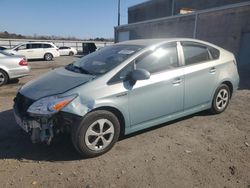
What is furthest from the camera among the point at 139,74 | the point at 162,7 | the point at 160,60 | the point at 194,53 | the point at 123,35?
the point at 162,7

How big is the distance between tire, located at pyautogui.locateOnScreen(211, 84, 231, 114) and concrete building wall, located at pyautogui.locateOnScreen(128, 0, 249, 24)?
18124 mm

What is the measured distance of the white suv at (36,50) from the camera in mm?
19453

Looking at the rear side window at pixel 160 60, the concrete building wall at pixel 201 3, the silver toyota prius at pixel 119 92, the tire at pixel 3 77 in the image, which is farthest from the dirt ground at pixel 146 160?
the concrete building wall at pixel 201 3

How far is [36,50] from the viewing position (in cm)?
1992

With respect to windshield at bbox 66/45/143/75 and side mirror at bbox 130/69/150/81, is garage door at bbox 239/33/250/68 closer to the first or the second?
windshield at bbox 66/45/143/75

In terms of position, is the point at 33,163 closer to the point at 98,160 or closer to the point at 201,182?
the point at 98,160

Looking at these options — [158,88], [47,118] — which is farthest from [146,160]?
[47,118]

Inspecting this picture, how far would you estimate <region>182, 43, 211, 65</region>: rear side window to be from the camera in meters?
4.20

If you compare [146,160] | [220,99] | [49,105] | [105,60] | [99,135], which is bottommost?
[146,160]

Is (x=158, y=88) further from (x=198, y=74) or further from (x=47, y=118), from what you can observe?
(x=47, y=118)

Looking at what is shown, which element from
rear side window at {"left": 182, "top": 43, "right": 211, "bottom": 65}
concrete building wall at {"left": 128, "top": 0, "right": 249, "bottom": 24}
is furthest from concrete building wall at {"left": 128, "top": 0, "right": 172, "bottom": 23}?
rear side window at {"left": 182, "top": 43, "right": 211, "bottom": 65}

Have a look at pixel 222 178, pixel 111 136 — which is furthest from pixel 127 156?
pixel 222 178

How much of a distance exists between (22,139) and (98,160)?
1.44 m

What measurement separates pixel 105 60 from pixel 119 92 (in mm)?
822
